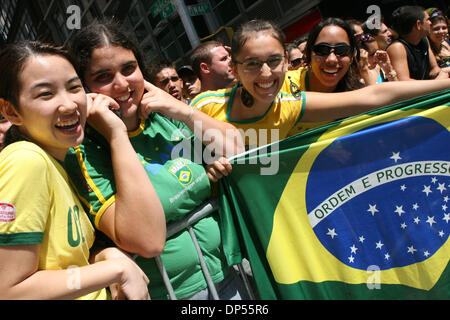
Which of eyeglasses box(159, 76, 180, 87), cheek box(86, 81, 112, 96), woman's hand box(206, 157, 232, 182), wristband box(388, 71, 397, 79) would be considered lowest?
woman's hand box(206, 157, 232, 182)

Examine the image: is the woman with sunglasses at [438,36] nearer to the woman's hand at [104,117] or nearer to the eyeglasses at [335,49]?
the eyeglasses at [335,49]

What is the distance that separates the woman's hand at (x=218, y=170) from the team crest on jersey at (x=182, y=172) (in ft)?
0.57

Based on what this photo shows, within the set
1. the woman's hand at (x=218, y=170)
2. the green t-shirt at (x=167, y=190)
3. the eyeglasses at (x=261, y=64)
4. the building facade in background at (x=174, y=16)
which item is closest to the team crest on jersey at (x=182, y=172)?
the green t-shirt at (x=167, y=190)

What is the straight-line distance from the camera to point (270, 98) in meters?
2.27

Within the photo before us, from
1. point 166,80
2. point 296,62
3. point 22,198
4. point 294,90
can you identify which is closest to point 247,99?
point 294,90

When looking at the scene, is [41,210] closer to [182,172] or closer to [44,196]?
[44,196]

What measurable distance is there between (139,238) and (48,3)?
32.7 metres

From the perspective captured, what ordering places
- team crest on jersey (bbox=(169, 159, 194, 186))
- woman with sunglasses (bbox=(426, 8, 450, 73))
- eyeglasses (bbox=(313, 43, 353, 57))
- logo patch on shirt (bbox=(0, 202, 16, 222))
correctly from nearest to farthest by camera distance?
logo patch on shirt (bbox=(0, 202, 16, 222)), team crest on jersey (bbox=(169, 159, 194, 186)), eyeglasses (bbox=(313, 43, 353, 57)), woman with sunglasses (bbox=(426, 8, 450, 73))

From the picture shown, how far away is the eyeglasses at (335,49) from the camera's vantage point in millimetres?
2906

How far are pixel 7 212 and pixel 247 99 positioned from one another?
5.34ft

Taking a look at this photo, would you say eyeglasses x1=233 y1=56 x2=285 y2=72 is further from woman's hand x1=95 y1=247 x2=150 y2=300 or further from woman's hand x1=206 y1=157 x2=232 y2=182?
woman's hand x1=95 y1=247 x2=150 y2=300

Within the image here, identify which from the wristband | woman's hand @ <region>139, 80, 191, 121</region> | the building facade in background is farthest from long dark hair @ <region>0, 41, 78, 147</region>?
the wristband

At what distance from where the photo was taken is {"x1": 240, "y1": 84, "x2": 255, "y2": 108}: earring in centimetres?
233

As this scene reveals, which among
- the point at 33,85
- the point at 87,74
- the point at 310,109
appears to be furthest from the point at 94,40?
the point at 310,109
